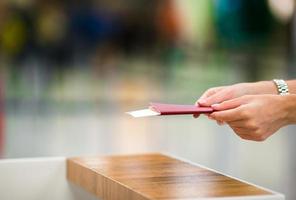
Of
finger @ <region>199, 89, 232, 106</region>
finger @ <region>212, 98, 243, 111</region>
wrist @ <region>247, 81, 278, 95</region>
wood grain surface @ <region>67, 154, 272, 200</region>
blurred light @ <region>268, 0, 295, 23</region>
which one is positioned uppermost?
blurred light @ <region>268, 0, 295, 23</region>

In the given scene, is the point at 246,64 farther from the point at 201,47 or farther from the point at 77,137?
the point at 77,137

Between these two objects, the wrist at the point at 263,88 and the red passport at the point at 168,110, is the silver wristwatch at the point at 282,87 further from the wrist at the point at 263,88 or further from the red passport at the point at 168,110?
the red passport at the point at 168,110

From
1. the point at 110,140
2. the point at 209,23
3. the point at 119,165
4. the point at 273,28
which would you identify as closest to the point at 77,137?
the point at 110,140

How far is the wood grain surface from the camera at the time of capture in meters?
0.72

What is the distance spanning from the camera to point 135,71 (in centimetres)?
204

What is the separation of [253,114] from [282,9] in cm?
149

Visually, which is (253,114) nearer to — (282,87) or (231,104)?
(231,104)

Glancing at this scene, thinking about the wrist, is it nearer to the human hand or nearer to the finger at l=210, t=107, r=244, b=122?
the human hand

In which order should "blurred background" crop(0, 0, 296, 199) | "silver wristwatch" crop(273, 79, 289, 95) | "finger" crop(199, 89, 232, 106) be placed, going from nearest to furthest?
"finger" crop(199, 89, 232, 106), "silver wristwatch" crop(273, 79, 289, 95), "blurred background" crop(0, 0, 296, 199)

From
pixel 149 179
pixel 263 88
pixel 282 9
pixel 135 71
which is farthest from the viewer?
pixel 282 9

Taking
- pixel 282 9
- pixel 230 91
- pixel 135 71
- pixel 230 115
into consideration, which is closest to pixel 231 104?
pixel 230 115

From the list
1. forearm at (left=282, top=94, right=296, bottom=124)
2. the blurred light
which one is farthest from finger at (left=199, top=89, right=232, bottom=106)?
the blurred light

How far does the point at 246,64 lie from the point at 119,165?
4.43ft

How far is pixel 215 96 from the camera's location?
954 millimetres
